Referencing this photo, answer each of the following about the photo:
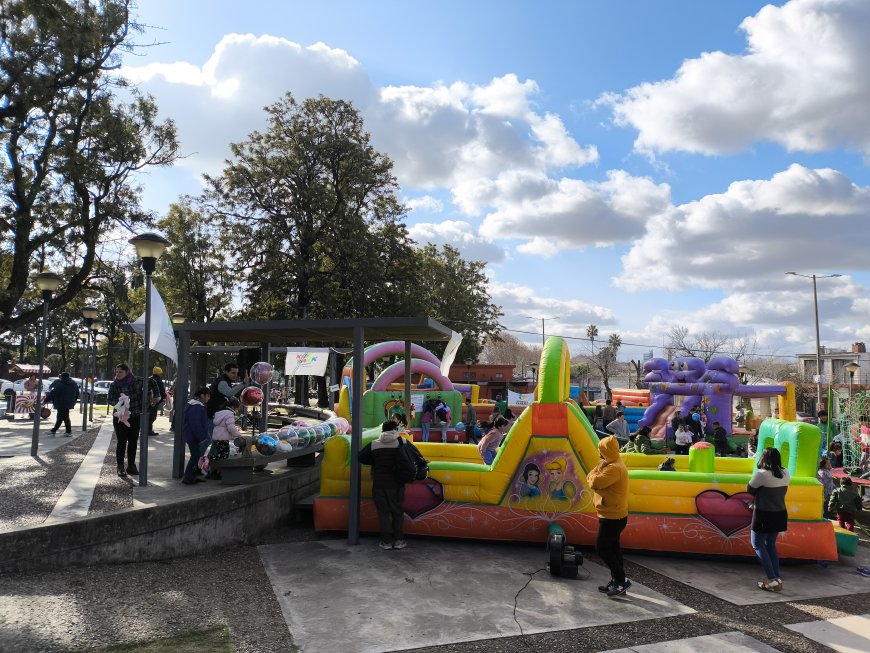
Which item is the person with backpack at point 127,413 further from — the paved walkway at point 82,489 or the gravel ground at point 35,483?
the gravel ground at point 35,483

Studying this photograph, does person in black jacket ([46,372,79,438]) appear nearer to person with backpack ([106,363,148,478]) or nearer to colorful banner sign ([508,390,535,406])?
person with backpack ([106,363,148,478])

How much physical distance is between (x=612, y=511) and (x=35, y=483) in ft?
24.1

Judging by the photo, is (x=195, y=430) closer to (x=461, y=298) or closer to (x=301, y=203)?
(x=301, y=203)

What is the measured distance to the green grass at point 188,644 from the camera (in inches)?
169

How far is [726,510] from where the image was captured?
7.35 meters

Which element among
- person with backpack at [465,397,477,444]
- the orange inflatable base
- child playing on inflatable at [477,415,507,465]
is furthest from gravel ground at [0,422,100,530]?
person with backpack at [465,397,477,444]

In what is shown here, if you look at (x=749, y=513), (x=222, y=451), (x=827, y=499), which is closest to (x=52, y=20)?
(x=222, y=451)

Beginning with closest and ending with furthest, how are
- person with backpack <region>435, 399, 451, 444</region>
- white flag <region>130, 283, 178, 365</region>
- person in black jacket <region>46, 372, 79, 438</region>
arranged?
white flag <region>130, 283, 178, 365</region>
person in black jacket <region>46, 372, 79, 438</region>
person with backpack <region>435, 399, 451, 444</region>

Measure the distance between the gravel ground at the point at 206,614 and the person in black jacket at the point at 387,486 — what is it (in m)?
1.65

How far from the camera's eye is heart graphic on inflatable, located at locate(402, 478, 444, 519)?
308 inches

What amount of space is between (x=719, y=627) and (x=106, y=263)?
21.7 m

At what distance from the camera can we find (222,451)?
8148mm

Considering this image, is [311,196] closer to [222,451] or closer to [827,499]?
[222,451]

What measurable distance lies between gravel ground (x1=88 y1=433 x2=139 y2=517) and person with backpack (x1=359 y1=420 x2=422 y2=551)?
2754mm
